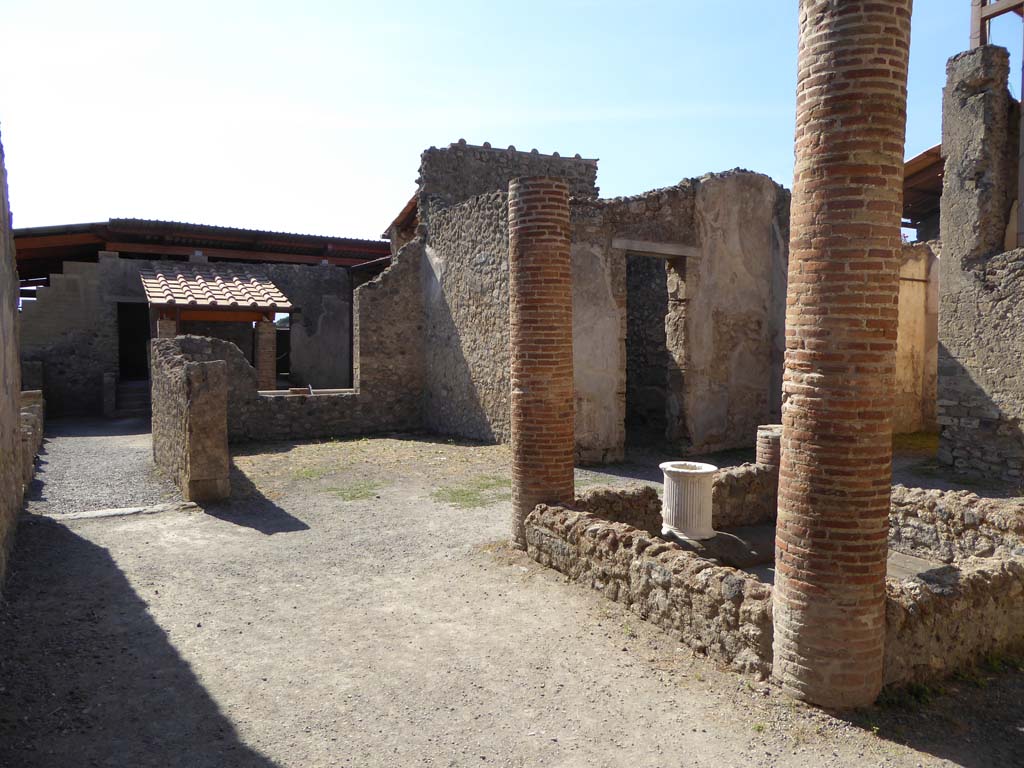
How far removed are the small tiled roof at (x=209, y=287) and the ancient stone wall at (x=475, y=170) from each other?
4.42 m

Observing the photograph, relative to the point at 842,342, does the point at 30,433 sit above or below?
below

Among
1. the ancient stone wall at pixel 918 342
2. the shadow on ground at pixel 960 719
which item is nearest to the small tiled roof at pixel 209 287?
the ancient stone wall at pixel 918 342

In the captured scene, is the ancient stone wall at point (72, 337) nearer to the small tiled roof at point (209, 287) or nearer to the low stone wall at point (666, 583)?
the small tiled roof at point (209, 287)

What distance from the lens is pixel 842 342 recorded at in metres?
3.88

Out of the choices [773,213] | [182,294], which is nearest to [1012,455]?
[773,213]

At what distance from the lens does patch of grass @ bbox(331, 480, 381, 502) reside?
9.16 m

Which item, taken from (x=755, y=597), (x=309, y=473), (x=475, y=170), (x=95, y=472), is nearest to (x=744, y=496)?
(x=755, y=597)

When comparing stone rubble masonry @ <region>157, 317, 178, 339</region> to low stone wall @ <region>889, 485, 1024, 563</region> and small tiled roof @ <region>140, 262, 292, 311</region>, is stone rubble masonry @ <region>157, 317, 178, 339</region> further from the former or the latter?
low stone wall @ <region>889, 485, 1024, 563</region>

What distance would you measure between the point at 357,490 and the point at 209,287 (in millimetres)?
9667

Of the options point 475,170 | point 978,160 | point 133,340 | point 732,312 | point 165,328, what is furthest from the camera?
point 133,340

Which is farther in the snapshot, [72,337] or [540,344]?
[72,337]

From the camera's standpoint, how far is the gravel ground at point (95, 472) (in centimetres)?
858

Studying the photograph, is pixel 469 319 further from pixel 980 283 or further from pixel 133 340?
pixel 133 340

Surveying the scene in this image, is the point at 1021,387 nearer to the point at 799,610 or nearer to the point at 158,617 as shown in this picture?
the point at 799,610
